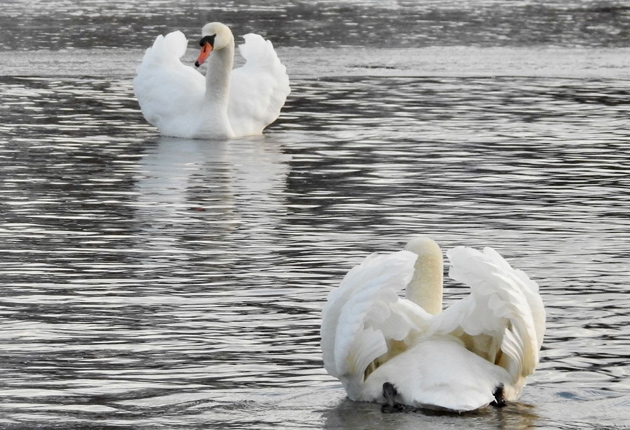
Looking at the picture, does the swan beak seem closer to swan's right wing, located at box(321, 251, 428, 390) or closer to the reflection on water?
the reflection on water

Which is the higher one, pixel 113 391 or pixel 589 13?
pixel 113 391

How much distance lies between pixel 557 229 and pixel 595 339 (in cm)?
387

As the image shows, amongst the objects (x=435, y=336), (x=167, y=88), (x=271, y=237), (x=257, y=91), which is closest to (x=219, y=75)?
(x=257, y=91)

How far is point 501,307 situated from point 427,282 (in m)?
0.78

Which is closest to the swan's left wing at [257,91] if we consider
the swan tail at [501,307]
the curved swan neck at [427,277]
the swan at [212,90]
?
the swan at [212,90]

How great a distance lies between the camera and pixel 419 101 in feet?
74.0

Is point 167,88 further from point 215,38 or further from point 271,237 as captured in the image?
point 271,237

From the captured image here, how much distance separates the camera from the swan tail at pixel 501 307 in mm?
7121

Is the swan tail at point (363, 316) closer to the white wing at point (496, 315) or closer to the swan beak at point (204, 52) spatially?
the white wing at point (496, 315)

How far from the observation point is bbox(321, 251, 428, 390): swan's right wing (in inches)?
279

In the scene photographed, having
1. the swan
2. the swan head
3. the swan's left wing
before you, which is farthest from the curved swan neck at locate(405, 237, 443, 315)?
the swan head

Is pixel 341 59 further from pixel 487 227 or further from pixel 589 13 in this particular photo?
pixel 487 227

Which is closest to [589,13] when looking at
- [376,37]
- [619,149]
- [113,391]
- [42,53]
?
[376,37]

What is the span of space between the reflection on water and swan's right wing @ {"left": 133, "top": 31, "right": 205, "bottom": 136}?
1.59 feet
